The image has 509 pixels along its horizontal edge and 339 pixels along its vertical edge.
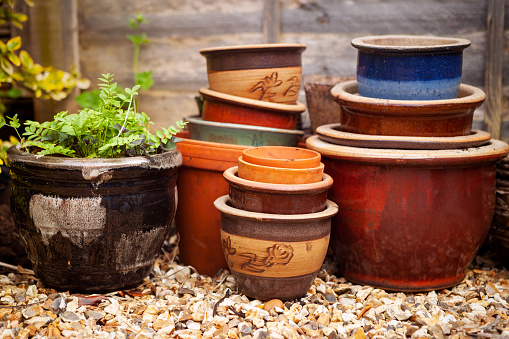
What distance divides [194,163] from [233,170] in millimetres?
309

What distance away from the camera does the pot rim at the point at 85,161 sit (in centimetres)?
233

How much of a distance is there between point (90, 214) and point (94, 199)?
0.07m

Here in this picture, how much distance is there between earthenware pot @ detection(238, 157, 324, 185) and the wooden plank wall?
1.76 meters

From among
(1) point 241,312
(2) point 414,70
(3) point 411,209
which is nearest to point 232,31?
(2) point 414,70

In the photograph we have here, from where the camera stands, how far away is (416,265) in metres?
2.61

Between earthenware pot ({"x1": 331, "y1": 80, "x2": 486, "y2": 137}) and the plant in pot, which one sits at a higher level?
earthenware pot ({"x1": 331, "y1": 80, "x2": 486, "y2": 137})

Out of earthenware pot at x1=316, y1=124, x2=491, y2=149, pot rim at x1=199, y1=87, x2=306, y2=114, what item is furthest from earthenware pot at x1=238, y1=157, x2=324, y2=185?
pot rim at x1=199, y1=87, x2=306, y2=114

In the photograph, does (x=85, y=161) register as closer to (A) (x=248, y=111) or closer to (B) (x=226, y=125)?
(B) (x=226, y=125)

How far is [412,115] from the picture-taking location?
254 centimetres

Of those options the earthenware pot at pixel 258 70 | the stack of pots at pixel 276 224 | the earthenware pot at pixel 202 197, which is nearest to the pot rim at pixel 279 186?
the stack of pots at pixel 276 224

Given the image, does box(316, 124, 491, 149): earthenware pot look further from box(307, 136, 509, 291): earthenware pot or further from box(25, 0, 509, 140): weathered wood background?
box(25, 0, 509, 140): weathered wood background

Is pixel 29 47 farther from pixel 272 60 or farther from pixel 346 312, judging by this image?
pixel 346 312

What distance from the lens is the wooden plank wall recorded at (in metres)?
3.64

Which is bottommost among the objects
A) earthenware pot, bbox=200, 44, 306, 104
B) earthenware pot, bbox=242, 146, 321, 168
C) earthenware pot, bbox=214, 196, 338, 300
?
earthenware pot, bbox=214, 196, 338, 300
